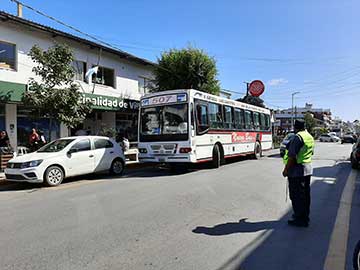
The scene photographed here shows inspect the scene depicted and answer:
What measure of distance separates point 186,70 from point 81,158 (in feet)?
44.4

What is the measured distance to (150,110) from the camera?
554 inches

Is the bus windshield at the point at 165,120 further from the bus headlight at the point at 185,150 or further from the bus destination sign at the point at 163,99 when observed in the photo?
the bus headlight at the point at 185,150

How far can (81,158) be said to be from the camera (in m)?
12.0

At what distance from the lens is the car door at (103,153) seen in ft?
41.4

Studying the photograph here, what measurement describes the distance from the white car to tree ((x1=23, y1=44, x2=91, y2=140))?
2.30m

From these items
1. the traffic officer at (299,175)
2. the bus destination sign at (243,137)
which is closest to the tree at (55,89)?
the bus destination sign at (243,137)

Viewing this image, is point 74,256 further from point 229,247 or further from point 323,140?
point 323,140

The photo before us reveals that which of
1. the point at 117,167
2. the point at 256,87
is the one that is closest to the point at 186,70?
the point at 117,167

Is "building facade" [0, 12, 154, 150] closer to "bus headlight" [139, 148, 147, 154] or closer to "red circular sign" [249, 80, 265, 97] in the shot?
"bus headlight" [139, 148, 147, 154]

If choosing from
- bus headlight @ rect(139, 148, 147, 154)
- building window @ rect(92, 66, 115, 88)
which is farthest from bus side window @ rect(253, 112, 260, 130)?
building window @ rect(92, 66, 115, 88)

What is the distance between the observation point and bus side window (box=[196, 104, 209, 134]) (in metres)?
13.5

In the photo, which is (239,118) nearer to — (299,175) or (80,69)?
(80,69)

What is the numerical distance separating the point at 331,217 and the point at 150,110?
8.75 meters

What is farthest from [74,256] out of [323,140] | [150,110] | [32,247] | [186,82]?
→ [323,140]
